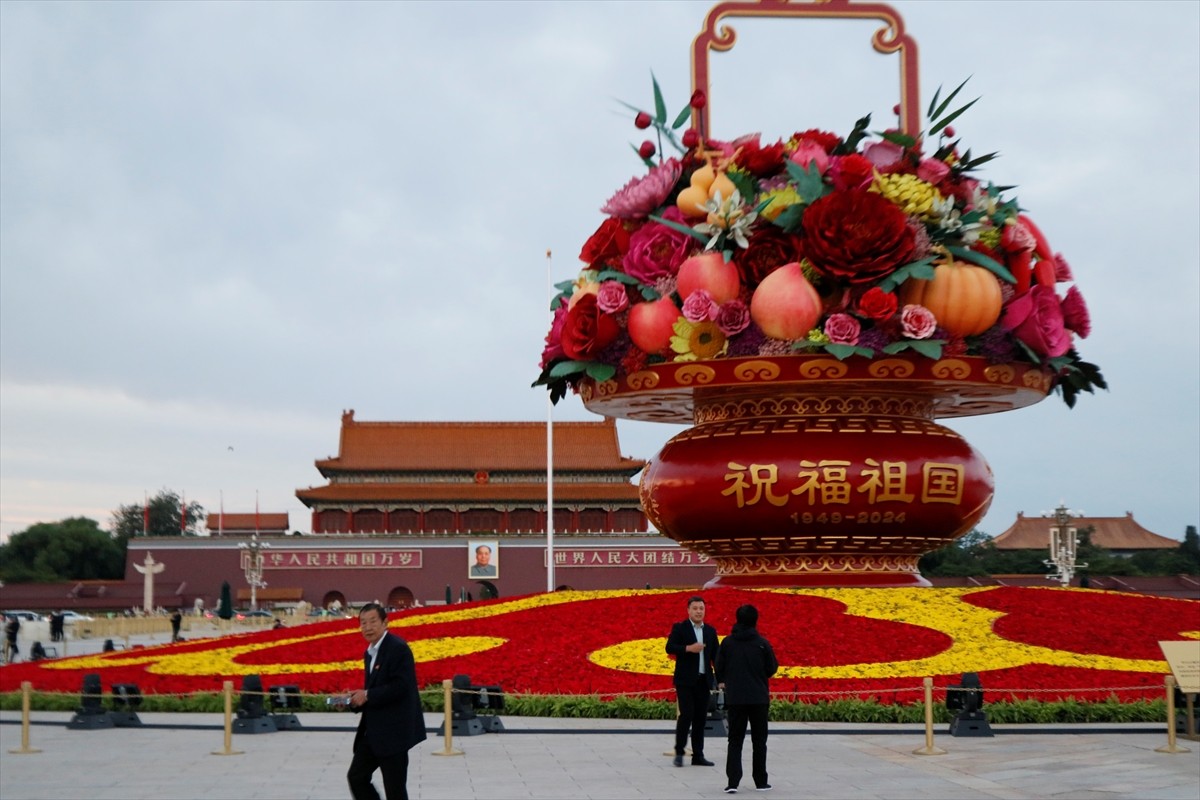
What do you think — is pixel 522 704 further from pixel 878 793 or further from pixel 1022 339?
pixel 1022 339

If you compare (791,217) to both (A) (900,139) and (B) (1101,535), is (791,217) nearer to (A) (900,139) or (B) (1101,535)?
(A) (900,139)

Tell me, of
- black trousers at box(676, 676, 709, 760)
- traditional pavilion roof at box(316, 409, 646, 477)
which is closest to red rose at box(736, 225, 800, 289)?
black trousers at box(676, 676, 709, 760)

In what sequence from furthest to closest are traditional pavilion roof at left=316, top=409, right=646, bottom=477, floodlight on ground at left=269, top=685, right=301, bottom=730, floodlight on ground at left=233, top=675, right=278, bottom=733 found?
traditional pavilion roof at left=316, top=409, right=646, bottom=477
floodlight on ground at left=269, top=685, right=301, bottom=730
floodlight on ground at left=233, top=675, right=278, bottom=733

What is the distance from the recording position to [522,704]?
13094mm

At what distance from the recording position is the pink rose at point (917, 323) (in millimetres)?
14727

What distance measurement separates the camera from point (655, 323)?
1574 centimetres

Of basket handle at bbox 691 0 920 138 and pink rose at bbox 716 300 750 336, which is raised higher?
basket handle at bbox 691 0 920 138

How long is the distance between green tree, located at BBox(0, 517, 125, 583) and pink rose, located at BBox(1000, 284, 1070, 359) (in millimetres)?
60635

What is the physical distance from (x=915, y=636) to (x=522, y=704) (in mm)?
4141

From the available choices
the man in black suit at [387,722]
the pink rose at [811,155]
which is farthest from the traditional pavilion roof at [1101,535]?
the man in black suit at [387,722]

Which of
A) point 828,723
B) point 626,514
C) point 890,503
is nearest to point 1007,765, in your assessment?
point 828,723

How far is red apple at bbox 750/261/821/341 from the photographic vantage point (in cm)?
1488

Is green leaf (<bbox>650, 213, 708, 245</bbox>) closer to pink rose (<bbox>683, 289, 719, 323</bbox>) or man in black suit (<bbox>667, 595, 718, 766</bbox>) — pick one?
pink rose (<bbox>683, 289, 719, 323</bbox>)

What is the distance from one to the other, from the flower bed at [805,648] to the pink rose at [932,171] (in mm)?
4576
